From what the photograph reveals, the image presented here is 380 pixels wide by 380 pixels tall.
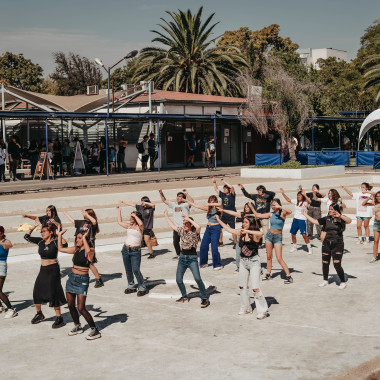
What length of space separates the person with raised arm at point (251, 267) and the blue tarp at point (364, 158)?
3059cm

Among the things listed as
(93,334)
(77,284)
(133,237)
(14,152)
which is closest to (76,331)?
(93,334)

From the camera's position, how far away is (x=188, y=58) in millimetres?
53375

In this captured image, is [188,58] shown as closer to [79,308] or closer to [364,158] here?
[364,158]

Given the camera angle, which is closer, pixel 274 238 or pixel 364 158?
pixel 274 238

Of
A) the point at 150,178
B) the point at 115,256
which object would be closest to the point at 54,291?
the point at 115,256

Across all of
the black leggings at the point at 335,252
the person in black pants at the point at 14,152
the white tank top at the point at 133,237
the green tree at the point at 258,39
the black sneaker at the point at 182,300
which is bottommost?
the black sneaker at the point at 182,300

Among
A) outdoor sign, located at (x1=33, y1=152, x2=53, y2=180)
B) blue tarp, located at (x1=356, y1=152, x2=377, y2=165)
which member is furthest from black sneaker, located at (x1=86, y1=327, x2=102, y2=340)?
blue tarp, located at (x1=356, y1=152, x2=377, y2=165)

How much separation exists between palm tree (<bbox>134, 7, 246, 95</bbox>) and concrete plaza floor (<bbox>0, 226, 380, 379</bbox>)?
41050 millimetres

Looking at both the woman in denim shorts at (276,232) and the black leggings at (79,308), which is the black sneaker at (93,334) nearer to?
the black leggings at (79,308)

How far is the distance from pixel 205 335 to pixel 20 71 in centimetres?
8288

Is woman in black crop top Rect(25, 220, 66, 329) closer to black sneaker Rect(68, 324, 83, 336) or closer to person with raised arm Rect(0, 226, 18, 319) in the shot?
black sneaker Rect(68, 324, 83, 336)

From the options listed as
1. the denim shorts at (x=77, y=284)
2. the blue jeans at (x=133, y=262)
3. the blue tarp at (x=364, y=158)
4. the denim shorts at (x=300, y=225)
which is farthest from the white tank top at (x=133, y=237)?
the blue tarp at (x=364, y=158)

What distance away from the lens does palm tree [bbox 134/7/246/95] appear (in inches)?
2074

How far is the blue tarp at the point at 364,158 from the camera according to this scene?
39062mm
